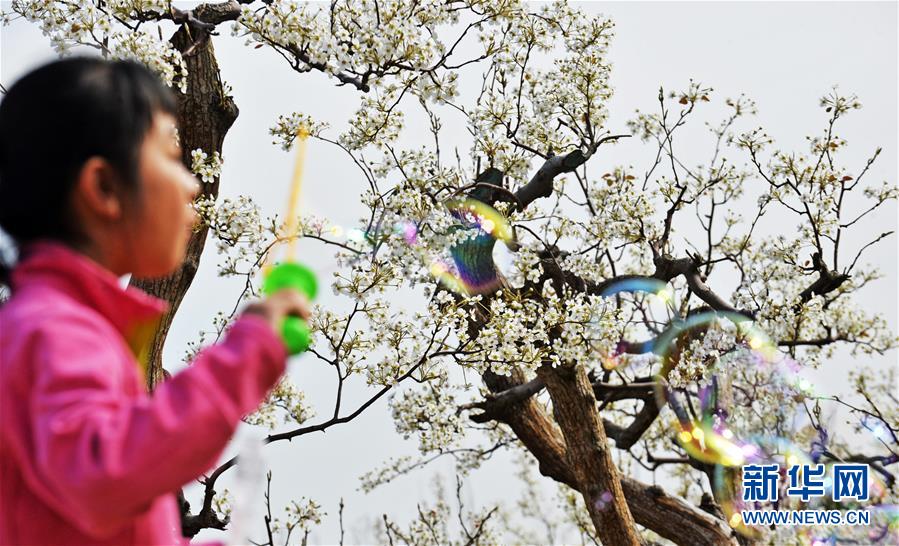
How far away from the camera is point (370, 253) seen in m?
5.47

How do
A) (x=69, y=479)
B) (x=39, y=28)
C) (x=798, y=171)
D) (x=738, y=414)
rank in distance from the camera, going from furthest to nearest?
(x=738, y=414) < (x=798, y=171) < (x=39, y=28) < (x=69, y=479)

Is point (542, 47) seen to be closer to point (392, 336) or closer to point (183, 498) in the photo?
point (392, 336)

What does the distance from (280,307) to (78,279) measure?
0.88ft

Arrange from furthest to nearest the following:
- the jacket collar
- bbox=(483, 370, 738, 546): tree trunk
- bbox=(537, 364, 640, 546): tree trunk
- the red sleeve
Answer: bbox=(483, 370, 738, 546): tree trunk, bbox=(537, 364, 640, 546): tree trunk, the jacket collar, the red sleeve

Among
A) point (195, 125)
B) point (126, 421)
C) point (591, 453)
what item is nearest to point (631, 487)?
point (591, 453)

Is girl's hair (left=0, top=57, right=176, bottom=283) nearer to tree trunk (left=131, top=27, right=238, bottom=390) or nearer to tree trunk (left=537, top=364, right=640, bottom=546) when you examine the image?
tree trunk (left=131, top=27, right=238, bottom=390)

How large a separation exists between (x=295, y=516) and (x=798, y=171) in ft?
14.6

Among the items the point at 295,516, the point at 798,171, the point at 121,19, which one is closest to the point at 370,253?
the point at 121,19

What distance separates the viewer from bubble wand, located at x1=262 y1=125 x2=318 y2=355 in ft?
3.70

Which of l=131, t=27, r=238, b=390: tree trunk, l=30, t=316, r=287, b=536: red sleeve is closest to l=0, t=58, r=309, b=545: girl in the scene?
l=30, t=316, r=287, b=536: red sleeve

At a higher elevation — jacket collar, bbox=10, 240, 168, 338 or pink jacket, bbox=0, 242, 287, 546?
jacket collar, bbox=10, 240, 168, 338

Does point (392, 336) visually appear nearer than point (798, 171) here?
Yes

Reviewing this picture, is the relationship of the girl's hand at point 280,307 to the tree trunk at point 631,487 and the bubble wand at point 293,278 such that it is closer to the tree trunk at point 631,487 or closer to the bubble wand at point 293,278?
the bubble wand at point 293,278

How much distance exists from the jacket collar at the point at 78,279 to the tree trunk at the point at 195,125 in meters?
4.48
